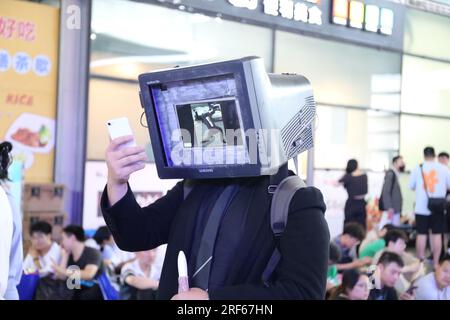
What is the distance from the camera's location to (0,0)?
11.4 ft

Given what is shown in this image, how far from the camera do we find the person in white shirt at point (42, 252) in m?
2.98

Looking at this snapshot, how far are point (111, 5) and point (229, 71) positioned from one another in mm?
3089

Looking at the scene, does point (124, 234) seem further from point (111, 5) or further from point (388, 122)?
point (388, 122)

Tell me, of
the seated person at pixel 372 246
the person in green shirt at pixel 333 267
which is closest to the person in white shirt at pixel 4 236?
the person in green shirt at pixel 333 267

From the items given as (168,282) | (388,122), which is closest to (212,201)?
(168,282)

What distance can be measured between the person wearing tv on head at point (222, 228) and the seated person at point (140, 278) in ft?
6.39

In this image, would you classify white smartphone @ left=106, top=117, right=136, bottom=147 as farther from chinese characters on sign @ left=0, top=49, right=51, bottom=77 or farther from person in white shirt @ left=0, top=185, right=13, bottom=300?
chinese characters on sign @ left=0, top=49, right=51, bottom=77

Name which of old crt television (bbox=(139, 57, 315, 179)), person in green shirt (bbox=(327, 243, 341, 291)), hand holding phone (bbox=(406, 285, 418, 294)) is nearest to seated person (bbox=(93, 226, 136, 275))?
person in green shirt (bbox=(327, 243, 341, 291))

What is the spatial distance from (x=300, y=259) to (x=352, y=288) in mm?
1913

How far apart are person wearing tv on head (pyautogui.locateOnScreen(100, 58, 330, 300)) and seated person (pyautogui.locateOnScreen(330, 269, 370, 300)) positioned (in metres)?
1.62

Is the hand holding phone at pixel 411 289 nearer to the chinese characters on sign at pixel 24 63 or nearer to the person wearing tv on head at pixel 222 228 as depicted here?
the person wearing tv on head at pixel 222 228

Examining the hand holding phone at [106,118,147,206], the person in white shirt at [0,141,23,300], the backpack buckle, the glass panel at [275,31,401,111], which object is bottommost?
the person in white shirt at [0,141,23,300]

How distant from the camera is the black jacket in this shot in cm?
94

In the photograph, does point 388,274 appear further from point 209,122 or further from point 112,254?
point 209,122
